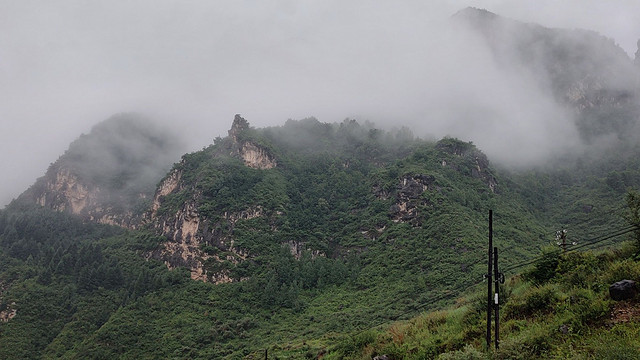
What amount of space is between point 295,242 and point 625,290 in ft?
257

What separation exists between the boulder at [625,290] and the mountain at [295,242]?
117 inches

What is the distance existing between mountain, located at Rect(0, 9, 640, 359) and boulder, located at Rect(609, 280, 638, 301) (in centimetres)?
297

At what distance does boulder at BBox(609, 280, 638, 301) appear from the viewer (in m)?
14.9

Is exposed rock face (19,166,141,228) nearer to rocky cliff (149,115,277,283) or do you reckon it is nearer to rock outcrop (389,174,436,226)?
rocky cliff (149,115,277,283)

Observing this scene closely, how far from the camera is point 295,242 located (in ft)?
298

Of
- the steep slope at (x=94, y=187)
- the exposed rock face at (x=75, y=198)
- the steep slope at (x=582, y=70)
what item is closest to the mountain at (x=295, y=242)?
the steep slope at (x=582, y=70)

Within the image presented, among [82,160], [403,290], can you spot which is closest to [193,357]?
[403,290]

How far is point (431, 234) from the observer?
7606 cm

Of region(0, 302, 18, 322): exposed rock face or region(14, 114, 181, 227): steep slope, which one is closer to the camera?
region(0, 302, 18, 322): exposed rock face

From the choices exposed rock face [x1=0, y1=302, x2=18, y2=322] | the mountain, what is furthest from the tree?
exposed rock face [x1=0, y1=302, x2=18, y2=322]

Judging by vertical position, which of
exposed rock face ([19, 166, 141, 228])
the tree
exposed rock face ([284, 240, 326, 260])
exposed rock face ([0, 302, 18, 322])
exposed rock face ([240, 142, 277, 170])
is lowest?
exposed rock face ([0, 302, 18, 322])

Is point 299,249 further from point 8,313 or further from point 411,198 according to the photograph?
point 8,313

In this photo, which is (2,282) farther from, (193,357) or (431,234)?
(431,234)

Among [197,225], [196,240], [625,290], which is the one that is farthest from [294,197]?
[625,290]
